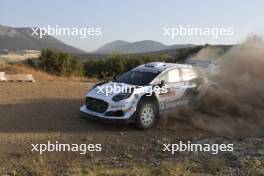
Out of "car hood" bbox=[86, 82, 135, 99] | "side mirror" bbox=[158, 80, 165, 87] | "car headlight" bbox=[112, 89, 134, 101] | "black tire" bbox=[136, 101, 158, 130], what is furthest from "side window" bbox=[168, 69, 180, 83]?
"car headlight" bbox=[112, 89, 134, 101]

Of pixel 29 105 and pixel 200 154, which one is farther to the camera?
pixel 29 105

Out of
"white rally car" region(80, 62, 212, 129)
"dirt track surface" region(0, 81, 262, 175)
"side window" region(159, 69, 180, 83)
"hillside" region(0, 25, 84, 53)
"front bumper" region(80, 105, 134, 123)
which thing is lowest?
Answer: "dirt track surface" region(0, 81, 262, 175)

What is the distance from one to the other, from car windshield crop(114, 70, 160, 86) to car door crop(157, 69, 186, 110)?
32cm

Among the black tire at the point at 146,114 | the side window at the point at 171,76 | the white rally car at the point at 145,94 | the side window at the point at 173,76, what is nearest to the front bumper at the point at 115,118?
the white rally car at the point at 145,94

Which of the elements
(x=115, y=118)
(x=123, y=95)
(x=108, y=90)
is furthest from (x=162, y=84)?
(x=115, y=118)

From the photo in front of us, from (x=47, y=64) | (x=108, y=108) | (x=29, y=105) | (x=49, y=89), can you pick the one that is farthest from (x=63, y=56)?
(x=108, y=108)

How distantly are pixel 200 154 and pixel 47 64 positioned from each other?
27.5 m

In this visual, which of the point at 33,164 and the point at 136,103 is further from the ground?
the point at 136,103

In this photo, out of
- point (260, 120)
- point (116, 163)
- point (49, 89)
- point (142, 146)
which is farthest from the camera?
point (49, 89)

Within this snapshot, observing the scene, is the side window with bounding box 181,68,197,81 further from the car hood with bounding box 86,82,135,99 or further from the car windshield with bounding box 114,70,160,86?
the car hood with bounding box 86,82,135,99

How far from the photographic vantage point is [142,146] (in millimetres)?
10109

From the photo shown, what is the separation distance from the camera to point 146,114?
37.1ft

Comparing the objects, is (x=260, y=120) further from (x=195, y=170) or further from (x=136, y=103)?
(x=195, y=170)

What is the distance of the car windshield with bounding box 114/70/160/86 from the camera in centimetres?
1180
